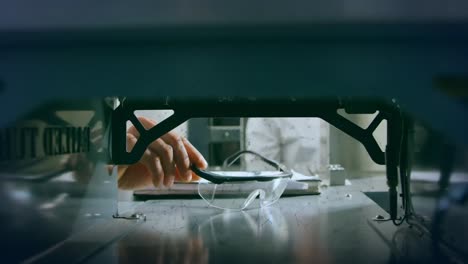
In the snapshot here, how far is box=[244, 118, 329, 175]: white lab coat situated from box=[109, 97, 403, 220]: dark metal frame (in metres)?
1.38

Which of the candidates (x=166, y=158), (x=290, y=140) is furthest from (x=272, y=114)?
(x=290, y=140)

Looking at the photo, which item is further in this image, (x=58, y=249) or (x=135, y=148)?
(x=135, y=148)

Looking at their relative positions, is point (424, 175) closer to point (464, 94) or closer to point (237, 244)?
point (237, 244)

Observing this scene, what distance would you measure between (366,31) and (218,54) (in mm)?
132

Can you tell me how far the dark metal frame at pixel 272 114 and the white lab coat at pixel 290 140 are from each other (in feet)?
4.52

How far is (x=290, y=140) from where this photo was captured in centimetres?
241

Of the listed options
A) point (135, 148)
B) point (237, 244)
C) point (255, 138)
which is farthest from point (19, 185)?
point (255, 138)

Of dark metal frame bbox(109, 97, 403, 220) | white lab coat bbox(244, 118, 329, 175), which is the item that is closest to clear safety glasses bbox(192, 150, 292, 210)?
dark metal frame bbox(109, 97, 403, 220)

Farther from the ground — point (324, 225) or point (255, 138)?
point (255, 138)

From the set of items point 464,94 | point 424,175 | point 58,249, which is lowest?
point 58,249

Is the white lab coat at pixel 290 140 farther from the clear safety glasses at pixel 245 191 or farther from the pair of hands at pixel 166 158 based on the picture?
the pair of hands at pixel 166 158

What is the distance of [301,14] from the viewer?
37 cm

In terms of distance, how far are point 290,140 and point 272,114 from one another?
1.60m

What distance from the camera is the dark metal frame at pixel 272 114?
2.72 ft
